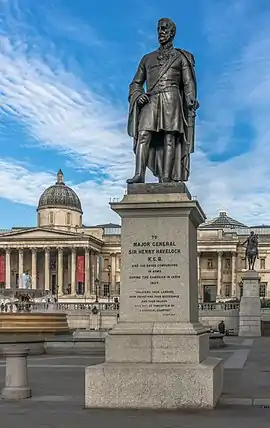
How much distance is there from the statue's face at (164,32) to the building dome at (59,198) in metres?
136

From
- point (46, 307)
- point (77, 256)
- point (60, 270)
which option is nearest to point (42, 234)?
point (60, 270)

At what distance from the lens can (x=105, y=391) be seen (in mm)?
10484

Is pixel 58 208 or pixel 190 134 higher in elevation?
pixel 58 208

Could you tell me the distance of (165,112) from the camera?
11734 millimetres

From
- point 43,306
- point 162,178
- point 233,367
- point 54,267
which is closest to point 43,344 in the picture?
point 233,367

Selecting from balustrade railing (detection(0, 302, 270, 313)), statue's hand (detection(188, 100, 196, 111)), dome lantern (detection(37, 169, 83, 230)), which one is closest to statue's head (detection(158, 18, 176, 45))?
statue's hand (detection(188, 100, 196, 111))

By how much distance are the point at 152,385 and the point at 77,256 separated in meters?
130

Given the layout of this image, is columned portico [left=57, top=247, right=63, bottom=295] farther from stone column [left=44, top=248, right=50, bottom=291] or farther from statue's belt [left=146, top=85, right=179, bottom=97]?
statue's belt [left=146, top=85, right=179, bottom=97]

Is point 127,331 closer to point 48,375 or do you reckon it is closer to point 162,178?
point 162,178

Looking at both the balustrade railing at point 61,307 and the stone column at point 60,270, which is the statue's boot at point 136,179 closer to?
the balustrade railing at point 61,307

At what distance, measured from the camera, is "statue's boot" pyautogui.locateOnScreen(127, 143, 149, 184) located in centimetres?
1148

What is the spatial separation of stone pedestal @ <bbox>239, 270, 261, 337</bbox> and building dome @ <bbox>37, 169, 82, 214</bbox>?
101592 millimetres

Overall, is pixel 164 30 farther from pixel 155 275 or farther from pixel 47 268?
pixel 47 268

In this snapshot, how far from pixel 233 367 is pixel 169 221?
1010 centimetres
